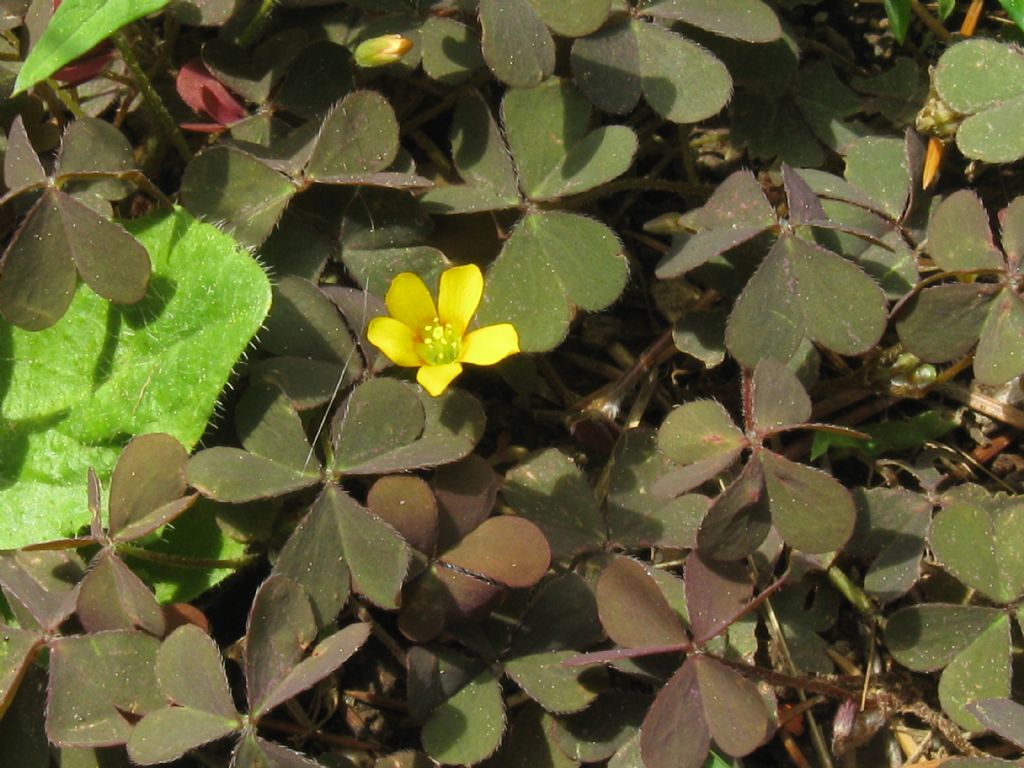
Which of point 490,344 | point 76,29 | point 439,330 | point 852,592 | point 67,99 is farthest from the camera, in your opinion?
point 67,99

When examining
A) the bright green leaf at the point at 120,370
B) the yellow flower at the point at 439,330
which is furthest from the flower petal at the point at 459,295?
the bright green leaf at the point at 120,370

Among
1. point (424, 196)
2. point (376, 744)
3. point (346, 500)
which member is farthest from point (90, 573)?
point (424, 196)

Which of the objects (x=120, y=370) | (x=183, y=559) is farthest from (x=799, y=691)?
(x=120, y=370)

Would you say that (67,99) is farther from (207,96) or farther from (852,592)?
(852,592)

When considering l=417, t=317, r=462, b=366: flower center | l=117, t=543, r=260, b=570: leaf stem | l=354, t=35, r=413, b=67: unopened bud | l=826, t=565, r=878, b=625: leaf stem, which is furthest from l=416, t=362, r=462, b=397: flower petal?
l=826, t=565, r=878, b=625: leaf stem

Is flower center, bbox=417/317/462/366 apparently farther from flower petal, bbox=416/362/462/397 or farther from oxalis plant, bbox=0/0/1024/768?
flower petal, bbox=416/362/462/397

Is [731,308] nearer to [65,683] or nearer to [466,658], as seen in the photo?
[466,658]

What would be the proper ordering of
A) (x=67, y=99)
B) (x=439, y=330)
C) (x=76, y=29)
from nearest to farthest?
(x=76, y=29) < (x=439, y=330) < (x=67, y=99)
